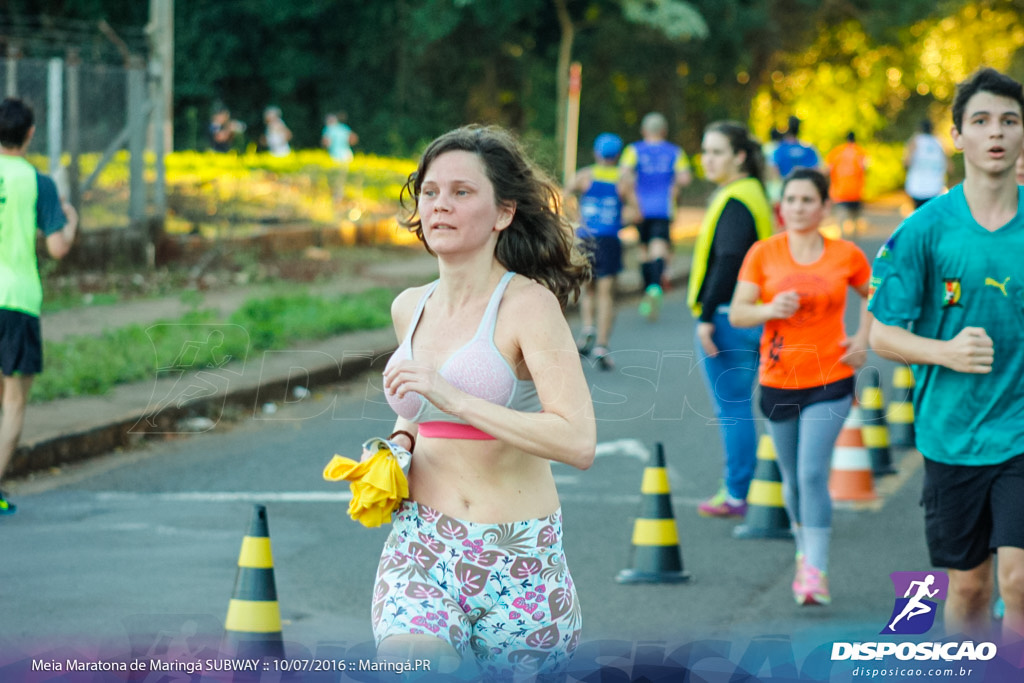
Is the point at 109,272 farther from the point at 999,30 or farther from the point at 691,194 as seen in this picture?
the point at 999,30

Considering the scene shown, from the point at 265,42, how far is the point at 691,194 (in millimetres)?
11844

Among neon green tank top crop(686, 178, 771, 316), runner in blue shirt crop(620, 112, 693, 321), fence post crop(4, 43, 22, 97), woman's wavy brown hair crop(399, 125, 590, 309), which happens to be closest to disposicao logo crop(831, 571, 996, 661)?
woman's wavy brown hair crop(399, 125, 590, 309)

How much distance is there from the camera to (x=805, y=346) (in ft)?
20.8

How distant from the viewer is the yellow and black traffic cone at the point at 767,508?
735 centimetres

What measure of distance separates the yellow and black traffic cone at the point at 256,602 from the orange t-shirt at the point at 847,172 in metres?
20.5

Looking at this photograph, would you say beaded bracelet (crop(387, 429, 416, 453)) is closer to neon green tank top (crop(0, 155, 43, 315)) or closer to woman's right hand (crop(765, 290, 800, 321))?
woman's right hand (crop(765, 290, 800, 321))

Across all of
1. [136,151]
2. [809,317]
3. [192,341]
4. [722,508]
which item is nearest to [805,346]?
[809,317]

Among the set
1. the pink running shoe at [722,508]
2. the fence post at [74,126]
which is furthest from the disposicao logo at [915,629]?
the fence post at [74,126]

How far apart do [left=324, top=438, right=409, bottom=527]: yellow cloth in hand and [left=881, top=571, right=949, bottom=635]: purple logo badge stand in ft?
5.91

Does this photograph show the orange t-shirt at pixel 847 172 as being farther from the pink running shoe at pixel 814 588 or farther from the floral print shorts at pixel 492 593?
the floral print shorts at pixel 492 593

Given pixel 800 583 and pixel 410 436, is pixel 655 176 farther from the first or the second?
pixel 410 436

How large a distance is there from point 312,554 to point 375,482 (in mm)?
3514

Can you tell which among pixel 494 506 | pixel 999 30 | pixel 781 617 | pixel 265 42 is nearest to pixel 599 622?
pixel 781 617

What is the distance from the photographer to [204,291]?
51.0 ft
